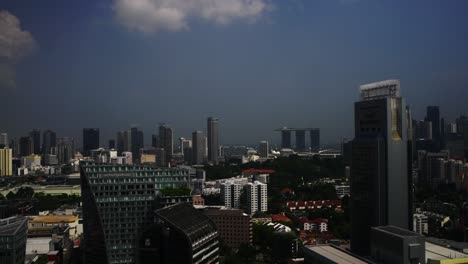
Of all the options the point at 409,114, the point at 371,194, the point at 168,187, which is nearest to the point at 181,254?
the point at 168,187

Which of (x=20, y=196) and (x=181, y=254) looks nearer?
(x=181, y=254)

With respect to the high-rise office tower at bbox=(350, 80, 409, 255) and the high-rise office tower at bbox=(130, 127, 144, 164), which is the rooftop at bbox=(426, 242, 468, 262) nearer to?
the high-rise office tower at bbox=(350, 80, 409, 255)

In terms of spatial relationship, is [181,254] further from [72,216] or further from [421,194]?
[421,194]

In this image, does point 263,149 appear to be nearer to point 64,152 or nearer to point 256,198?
point 64,152

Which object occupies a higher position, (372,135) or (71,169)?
(372,135)

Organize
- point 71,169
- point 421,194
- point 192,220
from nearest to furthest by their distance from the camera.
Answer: point 192,220, point 421,194, point 71,169

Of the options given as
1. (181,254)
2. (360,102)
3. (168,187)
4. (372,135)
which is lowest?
(181,254)

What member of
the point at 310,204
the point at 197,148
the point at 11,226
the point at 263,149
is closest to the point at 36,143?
the point at 197,148
